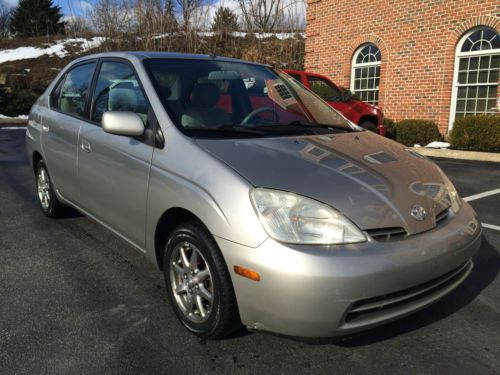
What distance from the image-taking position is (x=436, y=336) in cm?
255

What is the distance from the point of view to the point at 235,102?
3.32 m

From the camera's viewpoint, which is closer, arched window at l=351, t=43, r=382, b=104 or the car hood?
the car hood

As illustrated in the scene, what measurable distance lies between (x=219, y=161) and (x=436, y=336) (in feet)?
5.36

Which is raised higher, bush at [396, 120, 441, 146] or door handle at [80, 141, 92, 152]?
door handle at [80, 141, 92, 152]

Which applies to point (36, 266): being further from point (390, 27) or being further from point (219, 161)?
point (390, 27)

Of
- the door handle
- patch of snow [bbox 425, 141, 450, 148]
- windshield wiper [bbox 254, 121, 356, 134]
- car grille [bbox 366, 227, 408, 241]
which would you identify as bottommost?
patch of snow [bbox 425, 141, 450, 148]

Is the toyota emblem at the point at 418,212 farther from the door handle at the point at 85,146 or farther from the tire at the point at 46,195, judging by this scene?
the tire at the point at 46,195

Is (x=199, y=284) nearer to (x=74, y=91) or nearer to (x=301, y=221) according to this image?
(x=301, y=221)

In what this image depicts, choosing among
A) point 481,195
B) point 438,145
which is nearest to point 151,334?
point 481,195

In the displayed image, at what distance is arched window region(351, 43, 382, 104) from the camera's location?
45.1 ft

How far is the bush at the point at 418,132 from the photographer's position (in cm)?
1151

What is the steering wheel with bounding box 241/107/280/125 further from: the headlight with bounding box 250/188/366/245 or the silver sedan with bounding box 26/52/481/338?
the headlight with bounding box 250/188/366/245

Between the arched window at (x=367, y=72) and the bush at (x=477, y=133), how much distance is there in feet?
12.8

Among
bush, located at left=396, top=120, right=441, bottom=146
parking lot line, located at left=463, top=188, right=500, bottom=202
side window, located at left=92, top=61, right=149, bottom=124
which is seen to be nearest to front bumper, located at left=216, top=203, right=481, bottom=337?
side window, located at left=92, top=61, right=149, bottom=124
